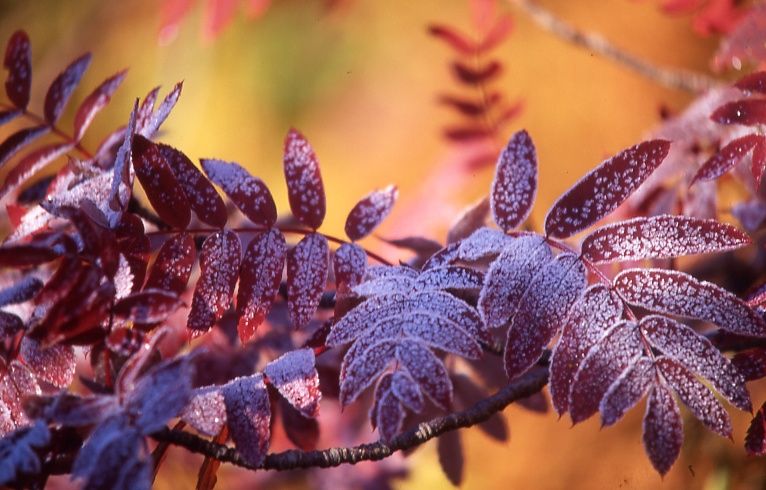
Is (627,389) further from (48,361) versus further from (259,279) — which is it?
(48,361)

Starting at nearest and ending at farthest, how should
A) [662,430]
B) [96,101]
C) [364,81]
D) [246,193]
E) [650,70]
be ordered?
[662,430]
[246,193]
[96,101]
[650,70]
[364,81]

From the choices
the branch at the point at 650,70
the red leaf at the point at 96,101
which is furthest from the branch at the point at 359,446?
the branch at the point at 650,70

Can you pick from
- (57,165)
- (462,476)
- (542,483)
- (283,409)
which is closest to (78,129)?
(283,409)

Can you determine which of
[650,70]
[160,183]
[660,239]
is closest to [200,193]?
[160,183]

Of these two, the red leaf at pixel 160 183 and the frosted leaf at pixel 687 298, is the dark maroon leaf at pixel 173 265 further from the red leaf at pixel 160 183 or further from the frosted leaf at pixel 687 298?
the frosted leaf at pixel 687 298

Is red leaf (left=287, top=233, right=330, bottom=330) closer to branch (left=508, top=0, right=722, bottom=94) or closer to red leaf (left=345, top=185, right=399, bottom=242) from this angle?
red leaf (left=345, top=185, right=399, bottom=242)
